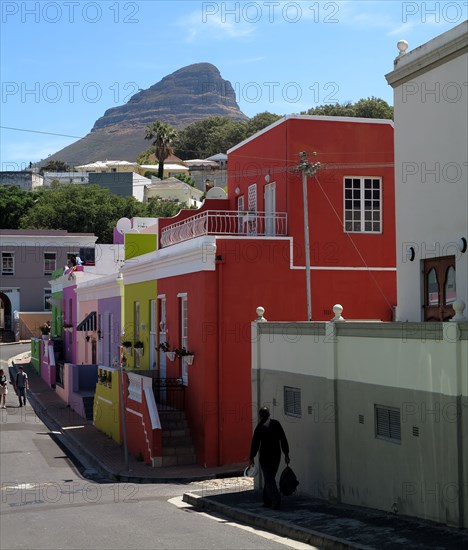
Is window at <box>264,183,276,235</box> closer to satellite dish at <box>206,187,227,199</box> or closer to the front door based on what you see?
satellite dish at <box>206,187,227,199</box>

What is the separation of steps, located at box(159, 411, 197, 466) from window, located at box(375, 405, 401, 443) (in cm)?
853

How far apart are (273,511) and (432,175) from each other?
6.90m

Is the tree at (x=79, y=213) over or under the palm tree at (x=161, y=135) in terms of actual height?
under

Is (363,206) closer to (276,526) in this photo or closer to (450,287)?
(450,287)

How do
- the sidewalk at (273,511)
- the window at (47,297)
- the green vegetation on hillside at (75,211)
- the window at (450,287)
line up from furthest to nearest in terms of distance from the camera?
the green vegetation on hillside at (75,211), the window at (47,297), the window at (450,287), the sidewalk at (273,511)

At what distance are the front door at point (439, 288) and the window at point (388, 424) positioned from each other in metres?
3.58

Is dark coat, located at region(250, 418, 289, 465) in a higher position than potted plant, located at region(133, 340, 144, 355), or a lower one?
lower

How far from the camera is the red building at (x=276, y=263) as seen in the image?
801 inches

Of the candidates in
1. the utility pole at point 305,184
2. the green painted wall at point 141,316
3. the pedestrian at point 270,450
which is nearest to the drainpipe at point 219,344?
the utility pole at point 305,184

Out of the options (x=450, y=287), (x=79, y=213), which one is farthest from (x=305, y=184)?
(x=79, y=213)

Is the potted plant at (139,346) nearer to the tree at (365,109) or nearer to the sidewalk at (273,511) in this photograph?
the sidewalk at (273,511)

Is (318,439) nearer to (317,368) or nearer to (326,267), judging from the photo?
(317,368)

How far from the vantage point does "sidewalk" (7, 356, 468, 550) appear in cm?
1065

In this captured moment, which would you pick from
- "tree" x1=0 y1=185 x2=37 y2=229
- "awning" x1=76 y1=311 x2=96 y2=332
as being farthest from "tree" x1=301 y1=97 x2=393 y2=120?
"awning" x1=76 y1=311 x2=96 y2=332
